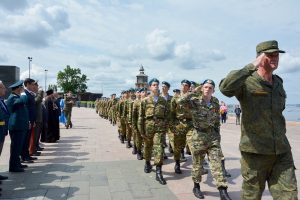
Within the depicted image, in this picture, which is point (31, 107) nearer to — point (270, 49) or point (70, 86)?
point (270, 49)

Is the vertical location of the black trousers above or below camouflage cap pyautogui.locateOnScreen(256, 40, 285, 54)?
below

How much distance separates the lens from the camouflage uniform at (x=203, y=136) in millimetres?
5578

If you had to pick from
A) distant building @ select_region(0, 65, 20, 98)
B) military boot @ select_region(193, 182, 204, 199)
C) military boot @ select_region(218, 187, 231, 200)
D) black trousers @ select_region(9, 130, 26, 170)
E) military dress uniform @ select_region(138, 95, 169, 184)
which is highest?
distant building @ select_region(0, 65, 20, 98)

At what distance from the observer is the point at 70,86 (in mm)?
115250

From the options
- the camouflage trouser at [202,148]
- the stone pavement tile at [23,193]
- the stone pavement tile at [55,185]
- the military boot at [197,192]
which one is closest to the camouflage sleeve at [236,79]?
the camouflage trouser at [202,148]

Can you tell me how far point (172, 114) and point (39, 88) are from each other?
440 centimetres

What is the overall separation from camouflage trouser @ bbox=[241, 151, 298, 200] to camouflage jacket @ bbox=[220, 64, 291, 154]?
4.0 inches

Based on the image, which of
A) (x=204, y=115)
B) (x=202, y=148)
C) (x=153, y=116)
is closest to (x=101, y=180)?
(x=153, y=116)

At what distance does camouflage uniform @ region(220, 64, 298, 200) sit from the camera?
3.56m

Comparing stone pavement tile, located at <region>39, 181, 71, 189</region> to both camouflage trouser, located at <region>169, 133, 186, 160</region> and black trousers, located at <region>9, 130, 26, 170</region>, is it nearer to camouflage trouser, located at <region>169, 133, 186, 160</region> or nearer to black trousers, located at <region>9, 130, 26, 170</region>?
black trousers, located at <region>9, 130, 26, 170</region>

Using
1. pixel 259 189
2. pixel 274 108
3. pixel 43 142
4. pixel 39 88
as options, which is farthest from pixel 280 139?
pixel 43 142

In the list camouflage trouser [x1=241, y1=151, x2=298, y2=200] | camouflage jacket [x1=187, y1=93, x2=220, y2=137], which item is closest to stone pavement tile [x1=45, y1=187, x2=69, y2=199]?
camouflage jacket [x1=187, y1=93, x2=220, y2=137]

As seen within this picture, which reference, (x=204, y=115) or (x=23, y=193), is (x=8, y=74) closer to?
(x=23, y=193)

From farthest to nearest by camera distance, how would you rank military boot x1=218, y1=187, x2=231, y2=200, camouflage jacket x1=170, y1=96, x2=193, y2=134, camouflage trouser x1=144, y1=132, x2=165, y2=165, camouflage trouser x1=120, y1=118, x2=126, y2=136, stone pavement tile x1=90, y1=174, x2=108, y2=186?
camouflage trouser x1=120, y1=118, x2=126, y2=136, camouflage jacket x1=170, y1=96, x2=193, y2=134, camouflage trouser x1=144, y1=132, x2=165, y2=165, stone pavement tile x1=90, y1=174, x2=108, y2=186, military boot x1=218, y1=187, x2=231, y2=200
